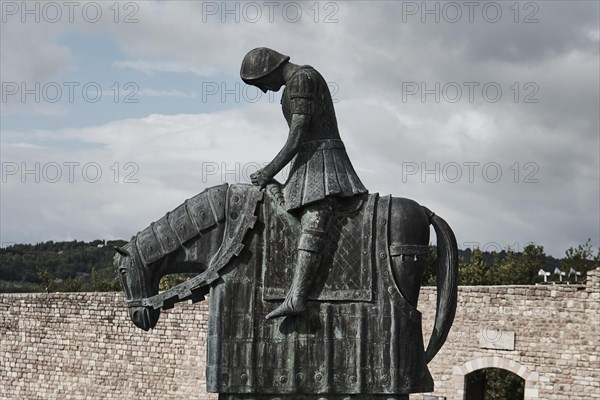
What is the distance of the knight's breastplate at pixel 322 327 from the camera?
7.23m

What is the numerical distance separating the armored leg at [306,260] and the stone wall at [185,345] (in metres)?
17.3

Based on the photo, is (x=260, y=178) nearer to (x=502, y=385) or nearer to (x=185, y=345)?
(x=185, y=345)

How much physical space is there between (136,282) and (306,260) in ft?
3.99

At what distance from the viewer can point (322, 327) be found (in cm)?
726

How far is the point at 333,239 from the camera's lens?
24.1 feet

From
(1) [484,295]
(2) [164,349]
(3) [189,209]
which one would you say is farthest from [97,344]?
(3) [189,209]

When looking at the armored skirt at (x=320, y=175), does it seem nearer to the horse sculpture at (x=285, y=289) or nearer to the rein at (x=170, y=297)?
the horse sculpture at (x=285, y=289)

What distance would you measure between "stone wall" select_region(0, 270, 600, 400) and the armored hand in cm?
1718

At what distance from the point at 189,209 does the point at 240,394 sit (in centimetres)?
129

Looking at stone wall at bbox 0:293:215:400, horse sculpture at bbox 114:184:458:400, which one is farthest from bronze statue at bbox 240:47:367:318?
stone wall at bbox 0:293:215:400

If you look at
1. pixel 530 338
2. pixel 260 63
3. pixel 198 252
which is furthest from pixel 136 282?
pixel 530 338

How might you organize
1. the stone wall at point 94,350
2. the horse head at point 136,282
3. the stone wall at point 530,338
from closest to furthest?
1. the horse head at point 136,282
2. the stone wall at point 530,338
3. the stone wall at point 94,350

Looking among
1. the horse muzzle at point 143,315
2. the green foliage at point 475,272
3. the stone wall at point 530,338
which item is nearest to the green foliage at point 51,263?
the green foliage at point 475,272

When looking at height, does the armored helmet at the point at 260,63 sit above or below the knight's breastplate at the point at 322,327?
above
